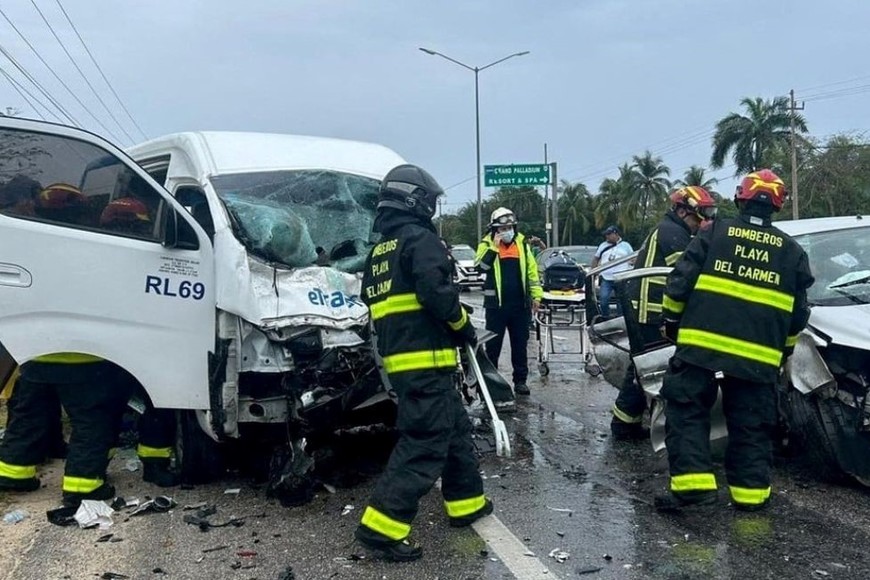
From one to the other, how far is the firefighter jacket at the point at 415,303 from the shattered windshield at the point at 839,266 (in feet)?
8.12

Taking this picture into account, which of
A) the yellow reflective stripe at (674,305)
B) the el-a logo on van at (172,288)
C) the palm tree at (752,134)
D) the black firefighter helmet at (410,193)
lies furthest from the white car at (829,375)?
the palm tree at (752,134)

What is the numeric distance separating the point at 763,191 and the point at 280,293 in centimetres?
273

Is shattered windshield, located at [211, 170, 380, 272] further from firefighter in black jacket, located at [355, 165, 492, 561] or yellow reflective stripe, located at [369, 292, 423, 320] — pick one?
yellow reflective stripe, located at [369, 292, 423, 320]

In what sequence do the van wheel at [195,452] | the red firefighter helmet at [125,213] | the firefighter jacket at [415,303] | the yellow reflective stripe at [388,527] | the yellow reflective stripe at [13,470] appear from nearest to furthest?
the yellow reflective stripe at [388,527] < the firefighter jacket at [415,303] < the red firefighter helmet at [125,213] < the yellow reflective stripe at [13,470] < the van wheel at [195,452]

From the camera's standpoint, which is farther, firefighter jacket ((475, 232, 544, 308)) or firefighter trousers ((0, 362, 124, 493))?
firefighter jacket ((475, 232, 544, 308))

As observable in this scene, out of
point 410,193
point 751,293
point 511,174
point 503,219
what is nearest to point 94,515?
point 410,193

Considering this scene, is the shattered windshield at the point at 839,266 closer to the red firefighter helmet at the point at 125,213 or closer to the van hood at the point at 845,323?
the van hood at the point at 845,323

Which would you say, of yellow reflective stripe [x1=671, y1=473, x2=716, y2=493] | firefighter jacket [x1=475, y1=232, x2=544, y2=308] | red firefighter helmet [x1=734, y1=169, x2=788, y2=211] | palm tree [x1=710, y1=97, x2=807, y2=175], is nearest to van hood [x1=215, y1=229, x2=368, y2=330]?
yellow reflective stripe [x1=671, y1=473, x2=716, y2=493]

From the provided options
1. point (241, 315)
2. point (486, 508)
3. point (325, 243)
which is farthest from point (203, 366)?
point (486, 508)

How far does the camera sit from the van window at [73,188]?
4.79 meters

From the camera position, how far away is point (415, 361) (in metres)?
4.16

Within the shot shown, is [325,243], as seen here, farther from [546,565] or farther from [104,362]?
[546,565]

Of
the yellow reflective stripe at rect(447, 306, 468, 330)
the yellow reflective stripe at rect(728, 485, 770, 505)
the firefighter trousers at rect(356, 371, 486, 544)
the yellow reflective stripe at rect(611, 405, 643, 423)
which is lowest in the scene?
the yellow reflective stripe at rect(728, 485, 770, 505)

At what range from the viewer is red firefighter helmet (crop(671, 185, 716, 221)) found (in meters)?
6.11
